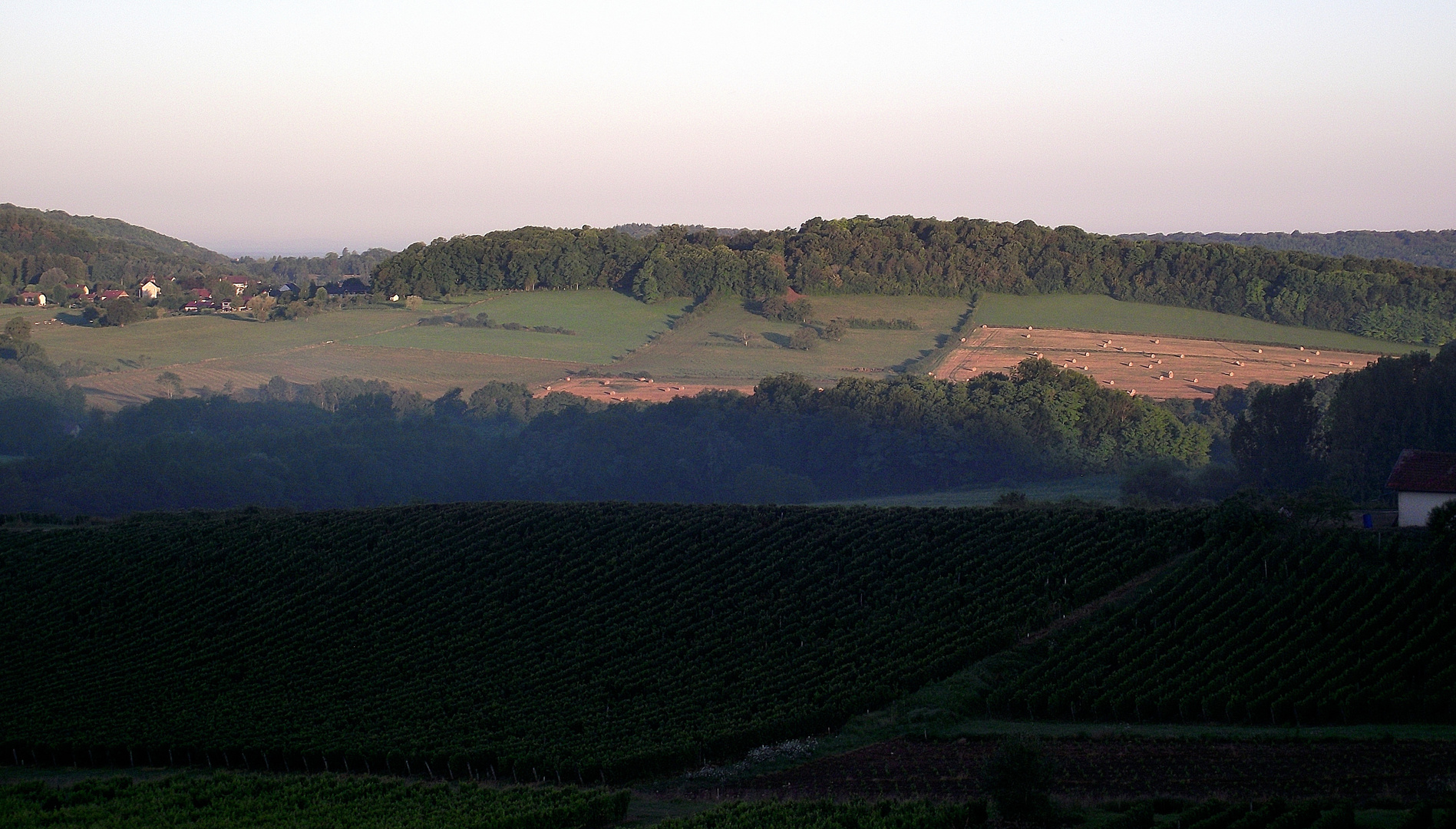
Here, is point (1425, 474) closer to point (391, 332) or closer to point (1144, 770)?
point (1144, 770)

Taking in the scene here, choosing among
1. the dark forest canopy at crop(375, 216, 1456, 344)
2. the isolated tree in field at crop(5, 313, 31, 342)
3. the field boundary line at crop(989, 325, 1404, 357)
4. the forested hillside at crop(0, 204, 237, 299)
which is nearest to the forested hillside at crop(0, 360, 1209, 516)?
the isolated tree in field at crop(5, 313, 31, 342)

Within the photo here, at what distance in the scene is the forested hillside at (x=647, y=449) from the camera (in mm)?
73625

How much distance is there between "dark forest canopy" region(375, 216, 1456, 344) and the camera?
3413 inches

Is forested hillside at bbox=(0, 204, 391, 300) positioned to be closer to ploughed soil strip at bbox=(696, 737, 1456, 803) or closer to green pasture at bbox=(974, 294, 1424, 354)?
green pasture at bbox=(974, 294, 1424, 354)

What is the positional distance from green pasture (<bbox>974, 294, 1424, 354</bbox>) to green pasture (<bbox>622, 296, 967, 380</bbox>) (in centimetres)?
404

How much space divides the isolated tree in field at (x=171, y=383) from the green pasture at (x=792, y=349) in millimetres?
33228

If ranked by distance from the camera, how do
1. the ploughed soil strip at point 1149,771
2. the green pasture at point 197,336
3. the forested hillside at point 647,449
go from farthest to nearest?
the green pasture at point 197,336, the forested hillside at point 647,449, the ploughed soil strip at point 1149,771

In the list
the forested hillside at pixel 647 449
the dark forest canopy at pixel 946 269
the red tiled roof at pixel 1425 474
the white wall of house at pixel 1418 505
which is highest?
the dark forest canopy at pixel 946 269

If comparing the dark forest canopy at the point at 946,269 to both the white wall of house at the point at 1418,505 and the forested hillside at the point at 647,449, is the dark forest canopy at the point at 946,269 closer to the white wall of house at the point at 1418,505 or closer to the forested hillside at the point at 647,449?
the forested hillside at the point at 647,449

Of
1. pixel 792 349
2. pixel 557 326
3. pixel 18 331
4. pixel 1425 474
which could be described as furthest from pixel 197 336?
pixel 1425 474

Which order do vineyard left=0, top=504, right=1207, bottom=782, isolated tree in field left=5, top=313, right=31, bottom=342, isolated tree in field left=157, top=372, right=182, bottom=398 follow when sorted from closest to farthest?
vineyard left=0, top=504, right=1207, bottom=782, isolated tree in field left=157, top=372, right=182, bottom=398, isolated tree in field left=5, top=313, right=31, bottom=342

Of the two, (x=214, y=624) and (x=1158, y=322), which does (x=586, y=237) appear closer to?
(x=1158, y=322)

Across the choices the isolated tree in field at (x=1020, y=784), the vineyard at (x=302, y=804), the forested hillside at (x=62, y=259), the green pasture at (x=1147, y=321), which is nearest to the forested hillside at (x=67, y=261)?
the forested hillside at (x=62, y=259)

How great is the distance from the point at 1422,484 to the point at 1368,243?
136057 millimetres
